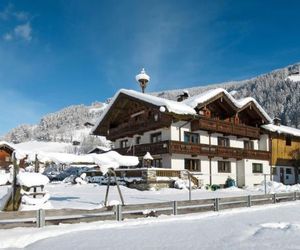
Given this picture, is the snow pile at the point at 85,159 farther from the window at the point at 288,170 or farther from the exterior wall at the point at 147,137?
the window at the point at 288,170

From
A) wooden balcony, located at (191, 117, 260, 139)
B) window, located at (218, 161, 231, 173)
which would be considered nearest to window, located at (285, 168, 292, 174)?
wooden balcony, located at (191, 117, 260, 139)

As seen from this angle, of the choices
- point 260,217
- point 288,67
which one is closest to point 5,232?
point 260,217

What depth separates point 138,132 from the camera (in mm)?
36906

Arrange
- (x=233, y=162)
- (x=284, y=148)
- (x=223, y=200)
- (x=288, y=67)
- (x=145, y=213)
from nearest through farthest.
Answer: (x=145, y=213), (x=223, y=200), (x=233, y=162), (x=284, y=148), (x=288, y=67)

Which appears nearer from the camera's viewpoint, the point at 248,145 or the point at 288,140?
the point at 248,145

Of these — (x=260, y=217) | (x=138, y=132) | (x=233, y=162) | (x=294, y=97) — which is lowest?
(x=260, y=217)

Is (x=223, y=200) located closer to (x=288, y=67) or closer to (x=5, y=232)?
(x=5, y=232)

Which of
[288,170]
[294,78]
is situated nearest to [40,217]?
[288,170]

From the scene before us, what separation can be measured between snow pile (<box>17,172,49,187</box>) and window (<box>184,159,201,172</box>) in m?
21.3

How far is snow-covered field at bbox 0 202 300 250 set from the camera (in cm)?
1006

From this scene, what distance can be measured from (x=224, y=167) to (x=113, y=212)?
84.7ft

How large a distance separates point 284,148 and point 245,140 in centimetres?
629

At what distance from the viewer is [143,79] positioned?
40375mm

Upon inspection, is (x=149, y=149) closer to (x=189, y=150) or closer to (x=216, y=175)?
(x=189, y=150)
